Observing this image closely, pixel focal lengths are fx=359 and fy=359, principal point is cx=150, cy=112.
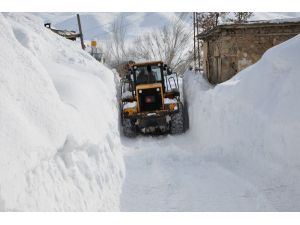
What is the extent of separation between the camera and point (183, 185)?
6.60m

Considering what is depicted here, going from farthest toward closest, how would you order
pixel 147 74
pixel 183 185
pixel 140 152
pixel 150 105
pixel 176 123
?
pixel 147 74 → pixel 150 105 → pixel 176 123 → pixel 140 152 → pixel 183 185

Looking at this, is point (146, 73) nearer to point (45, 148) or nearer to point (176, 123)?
point (176, 123)

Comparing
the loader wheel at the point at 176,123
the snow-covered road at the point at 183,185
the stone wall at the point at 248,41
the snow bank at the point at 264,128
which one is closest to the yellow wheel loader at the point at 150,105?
the loader wheel at the point at 176,123

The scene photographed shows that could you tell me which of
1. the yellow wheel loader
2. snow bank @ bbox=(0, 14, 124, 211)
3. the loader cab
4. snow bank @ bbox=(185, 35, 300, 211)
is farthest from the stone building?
snow bank @ bbox=(0, 14, 124, 211)

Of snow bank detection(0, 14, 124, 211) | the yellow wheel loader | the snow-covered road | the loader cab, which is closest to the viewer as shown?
snow bank detection(0, 14, 124, 211)

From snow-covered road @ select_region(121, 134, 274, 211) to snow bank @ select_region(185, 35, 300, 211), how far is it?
235 mm

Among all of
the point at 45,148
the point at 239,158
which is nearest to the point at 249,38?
the point at 239,158

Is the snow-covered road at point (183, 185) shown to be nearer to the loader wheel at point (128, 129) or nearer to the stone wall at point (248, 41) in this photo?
the loader wheel at point (128, 129)

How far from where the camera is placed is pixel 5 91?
4.82 metres

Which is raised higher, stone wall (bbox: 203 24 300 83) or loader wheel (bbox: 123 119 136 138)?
stone wall (bbox: 203 24 300 83)

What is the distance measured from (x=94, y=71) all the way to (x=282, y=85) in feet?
26.5

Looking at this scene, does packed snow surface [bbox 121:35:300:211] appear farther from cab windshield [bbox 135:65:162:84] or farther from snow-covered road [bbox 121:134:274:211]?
cab windshield [bbox 135:65:162:84]

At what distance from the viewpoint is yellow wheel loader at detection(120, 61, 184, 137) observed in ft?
40.6

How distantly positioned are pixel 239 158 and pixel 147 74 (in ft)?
21.3
